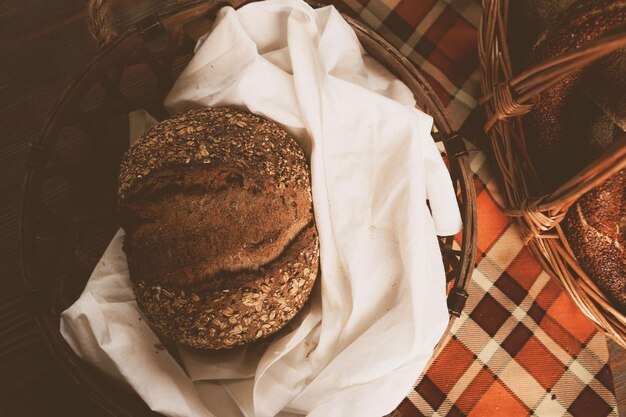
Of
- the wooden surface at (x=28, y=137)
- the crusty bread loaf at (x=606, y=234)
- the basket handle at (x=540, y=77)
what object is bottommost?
the wooden surface at (x=28, y=137)

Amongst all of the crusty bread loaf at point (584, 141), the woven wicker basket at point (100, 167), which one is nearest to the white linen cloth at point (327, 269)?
the woven wicker basket at point (100, 167)

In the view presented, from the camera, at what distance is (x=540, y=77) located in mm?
679

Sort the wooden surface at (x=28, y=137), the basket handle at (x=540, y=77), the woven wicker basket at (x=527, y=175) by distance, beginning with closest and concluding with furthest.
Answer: the basket handle at (x=540, y=77) → the woven wicker basket at (x=527, y=175) → the wooden surface at (x=28, y=137)

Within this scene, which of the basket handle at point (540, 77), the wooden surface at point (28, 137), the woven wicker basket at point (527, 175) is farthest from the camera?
the wooden surface at point (28, 137)

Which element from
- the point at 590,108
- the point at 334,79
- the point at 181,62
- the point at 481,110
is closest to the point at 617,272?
the point at 590,108

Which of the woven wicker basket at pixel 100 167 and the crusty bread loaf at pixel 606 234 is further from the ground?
the crusty bread loaf at pixel 606 234

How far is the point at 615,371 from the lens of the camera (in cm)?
104

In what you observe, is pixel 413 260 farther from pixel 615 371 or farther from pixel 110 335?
pixel 615 371

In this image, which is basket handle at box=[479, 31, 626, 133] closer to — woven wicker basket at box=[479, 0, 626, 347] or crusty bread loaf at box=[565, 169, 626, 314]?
woven wicker basket at box=[479, 0, 626, 347]

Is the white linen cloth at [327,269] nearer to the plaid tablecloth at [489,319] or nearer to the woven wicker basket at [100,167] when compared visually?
the woven wicker basket at [100,167]

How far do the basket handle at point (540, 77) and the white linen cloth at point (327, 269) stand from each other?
0.42 feet

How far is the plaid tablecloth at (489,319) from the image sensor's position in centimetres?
101

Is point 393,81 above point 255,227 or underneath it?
above

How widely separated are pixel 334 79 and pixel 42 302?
1.89 feet
